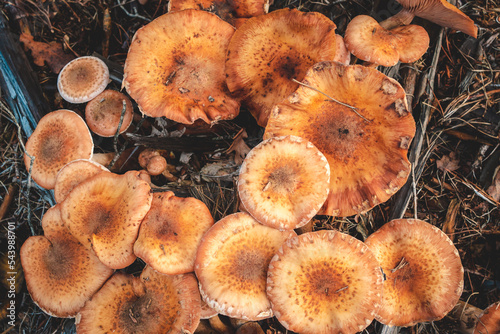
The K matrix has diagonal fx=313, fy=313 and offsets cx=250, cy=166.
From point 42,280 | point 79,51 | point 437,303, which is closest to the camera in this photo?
point 437,303

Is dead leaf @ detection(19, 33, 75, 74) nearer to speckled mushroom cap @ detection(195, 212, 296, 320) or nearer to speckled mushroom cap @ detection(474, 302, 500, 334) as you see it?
speckled mushroom cap @ detection(195, 212, 296, 320)

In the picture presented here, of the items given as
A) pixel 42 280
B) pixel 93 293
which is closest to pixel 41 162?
pixel 42 280

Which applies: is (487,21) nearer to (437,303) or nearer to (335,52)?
(335,52)

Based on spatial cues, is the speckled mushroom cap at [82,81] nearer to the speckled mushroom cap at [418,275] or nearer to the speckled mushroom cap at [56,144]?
the speckled mushroom cap at [56,144]

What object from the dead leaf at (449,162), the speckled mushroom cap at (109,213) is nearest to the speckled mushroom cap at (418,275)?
the dead leaf at (449,162)

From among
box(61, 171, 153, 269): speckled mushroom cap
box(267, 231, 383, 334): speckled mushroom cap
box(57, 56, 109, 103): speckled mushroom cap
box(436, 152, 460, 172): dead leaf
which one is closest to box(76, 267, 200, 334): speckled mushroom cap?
box(61, 171, 153, 269): speckled mushroom cap

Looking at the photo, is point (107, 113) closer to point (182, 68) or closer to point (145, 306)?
point (182, 68)
